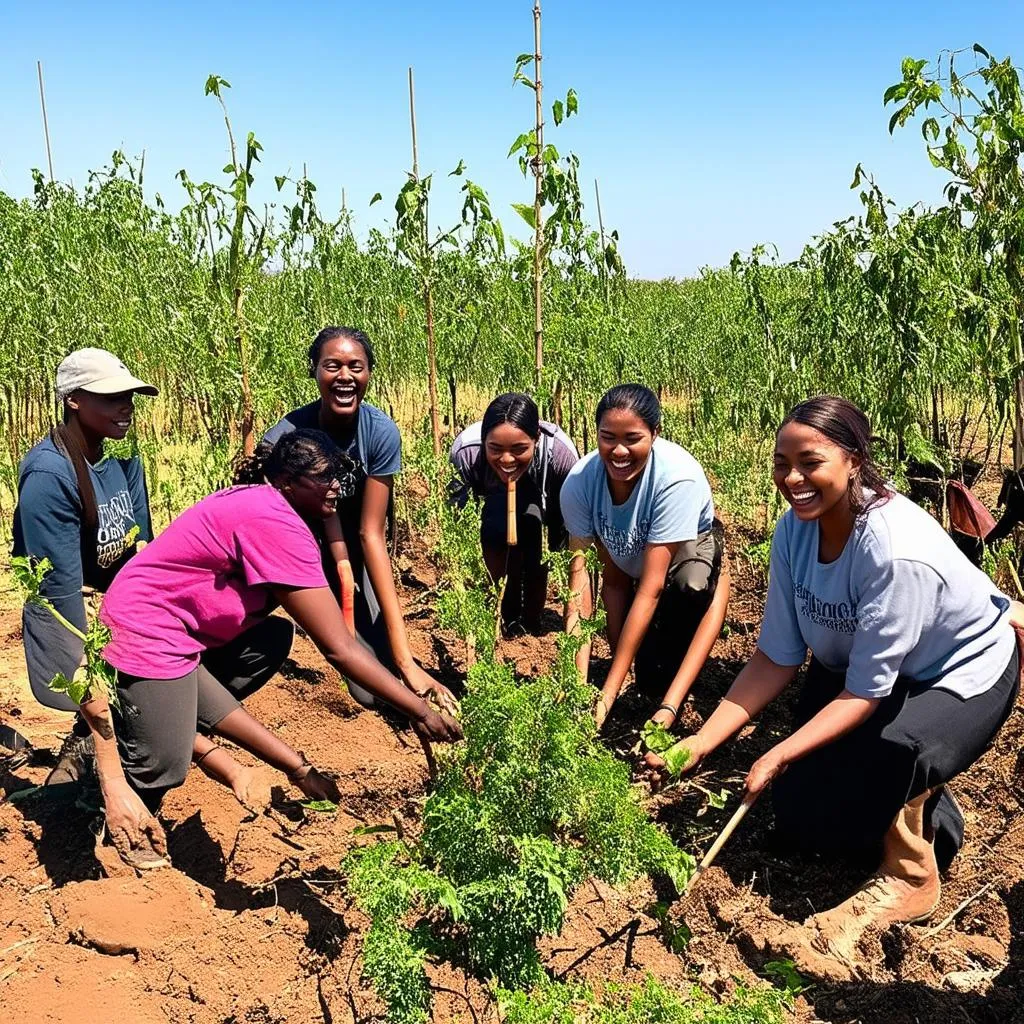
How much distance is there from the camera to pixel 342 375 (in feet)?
12.3

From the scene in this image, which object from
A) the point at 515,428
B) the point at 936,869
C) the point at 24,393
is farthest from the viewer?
the point at 24,393

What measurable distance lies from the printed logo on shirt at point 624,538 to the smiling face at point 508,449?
523mm

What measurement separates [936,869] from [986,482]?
19.3 feet

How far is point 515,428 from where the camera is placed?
3836 mm

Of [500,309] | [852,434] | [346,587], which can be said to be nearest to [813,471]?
[852,434]

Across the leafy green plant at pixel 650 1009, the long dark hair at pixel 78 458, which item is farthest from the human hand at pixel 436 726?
the long dark hair at pixel 78 458

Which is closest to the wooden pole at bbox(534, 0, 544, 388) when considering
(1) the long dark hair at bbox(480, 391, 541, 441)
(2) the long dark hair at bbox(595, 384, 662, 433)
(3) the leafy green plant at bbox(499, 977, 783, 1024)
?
(1) the long dark hair at bbox(480, 391, 541, 441)

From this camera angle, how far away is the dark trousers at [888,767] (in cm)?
249

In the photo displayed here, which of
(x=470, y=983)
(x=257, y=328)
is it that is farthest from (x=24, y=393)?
(x=470, y=983)

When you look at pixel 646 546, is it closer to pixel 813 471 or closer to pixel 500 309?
pixel 813 471

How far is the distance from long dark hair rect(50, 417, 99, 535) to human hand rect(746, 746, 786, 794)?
2.27 metres

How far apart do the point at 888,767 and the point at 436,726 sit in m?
1.29

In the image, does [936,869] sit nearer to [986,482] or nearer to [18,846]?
[18,846]

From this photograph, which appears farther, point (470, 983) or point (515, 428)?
point (515, 428)
